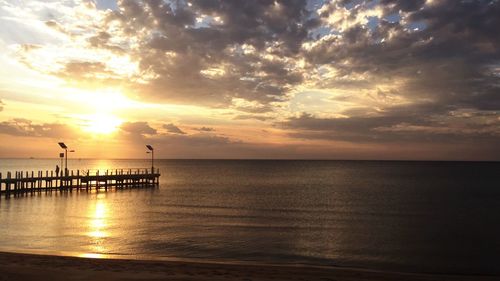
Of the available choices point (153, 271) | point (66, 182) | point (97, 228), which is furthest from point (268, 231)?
point (66, 182)

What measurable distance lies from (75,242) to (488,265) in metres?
22.3

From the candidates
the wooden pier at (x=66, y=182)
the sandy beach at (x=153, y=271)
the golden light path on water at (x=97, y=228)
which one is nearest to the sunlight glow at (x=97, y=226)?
the golden light path on water at (x=97, y=228)

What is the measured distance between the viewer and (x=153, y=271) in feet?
53.8

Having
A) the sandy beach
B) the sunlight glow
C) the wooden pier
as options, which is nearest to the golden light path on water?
the sunlight glow

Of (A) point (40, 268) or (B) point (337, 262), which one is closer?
(A) point (40, 268)

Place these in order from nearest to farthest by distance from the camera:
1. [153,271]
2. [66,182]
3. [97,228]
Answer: [153,271], [97,228], [66,182]

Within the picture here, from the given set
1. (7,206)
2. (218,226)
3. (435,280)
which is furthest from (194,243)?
(7,206)

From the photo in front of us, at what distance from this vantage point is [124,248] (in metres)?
23.5

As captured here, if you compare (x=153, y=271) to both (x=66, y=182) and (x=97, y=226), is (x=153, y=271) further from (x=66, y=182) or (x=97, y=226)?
(x=66, y=182)

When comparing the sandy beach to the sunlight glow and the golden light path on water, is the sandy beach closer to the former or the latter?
the golden light path on water

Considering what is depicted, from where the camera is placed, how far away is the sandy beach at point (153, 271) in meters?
15.2

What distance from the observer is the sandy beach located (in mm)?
15227

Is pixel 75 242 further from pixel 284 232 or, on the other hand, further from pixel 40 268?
pixel 284 232

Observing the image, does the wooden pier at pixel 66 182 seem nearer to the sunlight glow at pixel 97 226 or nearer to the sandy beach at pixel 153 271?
the sunlight glow at pixel 97 226
